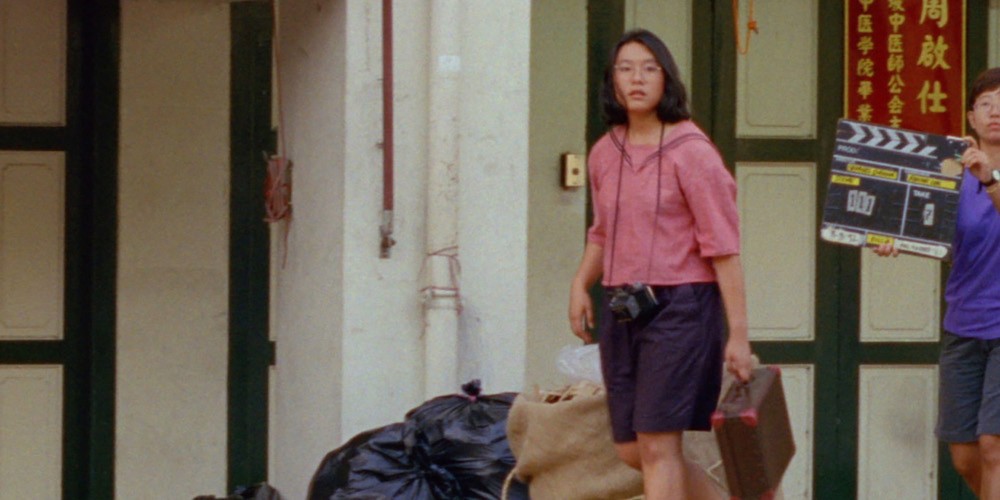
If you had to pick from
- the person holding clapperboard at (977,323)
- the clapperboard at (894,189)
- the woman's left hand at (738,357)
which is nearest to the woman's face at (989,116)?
the person holding clapperboard at (977,323)

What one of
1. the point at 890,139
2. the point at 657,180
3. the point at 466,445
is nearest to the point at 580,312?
the point at 657,180

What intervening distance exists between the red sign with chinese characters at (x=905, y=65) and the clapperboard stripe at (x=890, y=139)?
2100 millimetres

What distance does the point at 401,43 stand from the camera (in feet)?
22.9

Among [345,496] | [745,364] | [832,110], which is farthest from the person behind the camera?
[832,110]

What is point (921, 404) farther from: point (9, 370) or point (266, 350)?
point (9, 370)

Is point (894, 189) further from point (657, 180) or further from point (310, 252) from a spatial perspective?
point (310, 252)

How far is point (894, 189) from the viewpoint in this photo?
6.50 meters

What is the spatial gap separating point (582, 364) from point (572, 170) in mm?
1918

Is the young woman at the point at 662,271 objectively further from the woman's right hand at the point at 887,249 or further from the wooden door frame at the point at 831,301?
the wooden door frame at the point at 831,301

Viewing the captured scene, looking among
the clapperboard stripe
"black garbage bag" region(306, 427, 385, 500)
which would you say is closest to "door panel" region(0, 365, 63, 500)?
"black garbage bag" region(306, 427, 385, 500)

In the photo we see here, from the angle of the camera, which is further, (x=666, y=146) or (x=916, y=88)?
(x=916, y=88)

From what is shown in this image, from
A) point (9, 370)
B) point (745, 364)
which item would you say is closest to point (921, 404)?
point (745, 364)

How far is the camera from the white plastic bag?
21.5 ft

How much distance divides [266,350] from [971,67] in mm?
3510
